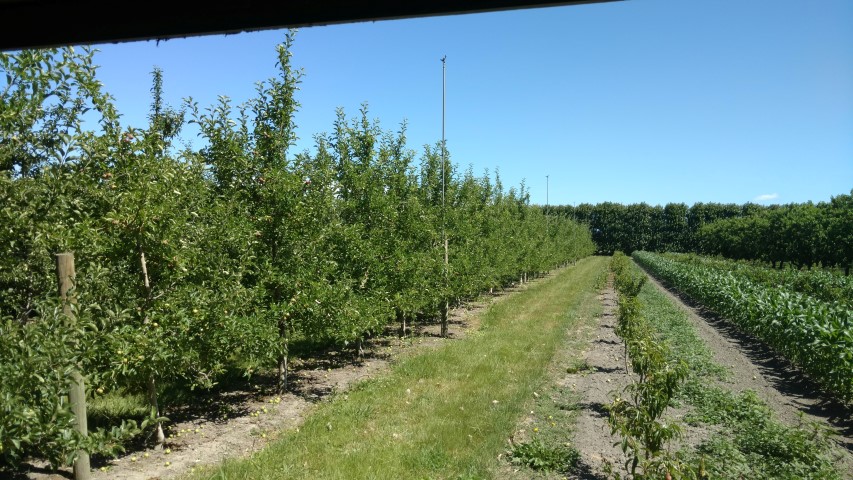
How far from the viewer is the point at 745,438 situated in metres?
5.43

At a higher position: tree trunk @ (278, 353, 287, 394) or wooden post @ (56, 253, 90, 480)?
wooden post @ (56, 253, 90, 480)

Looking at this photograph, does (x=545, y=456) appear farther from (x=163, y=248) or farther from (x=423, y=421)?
(x=163, y=248)

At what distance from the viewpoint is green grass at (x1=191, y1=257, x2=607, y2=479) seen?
510 cm

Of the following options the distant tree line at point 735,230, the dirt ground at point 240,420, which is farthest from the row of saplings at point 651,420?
the distant tree line at point 735,230

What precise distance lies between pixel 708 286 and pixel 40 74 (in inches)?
772

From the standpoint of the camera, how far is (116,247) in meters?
5.20

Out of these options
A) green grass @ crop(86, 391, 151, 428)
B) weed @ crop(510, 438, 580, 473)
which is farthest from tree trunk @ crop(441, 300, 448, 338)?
green grass @ crop(86, 391, 151, 428)

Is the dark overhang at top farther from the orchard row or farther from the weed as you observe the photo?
the weed

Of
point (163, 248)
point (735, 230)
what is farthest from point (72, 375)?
point (735, 230)

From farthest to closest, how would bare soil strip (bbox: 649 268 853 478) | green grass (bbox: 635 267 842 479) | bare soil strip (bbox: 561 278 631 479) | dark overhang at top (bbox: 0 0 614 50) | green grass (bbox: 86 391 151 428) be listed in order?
bare soil strip (bbox: 649 268 853 478) < green grass (bbox: 86 391 151 428) < bare soil strip (bbox: 561 278 631 479) < green grass (bbox: 635 267 842 479) < dark overhang at top (bbox: 0 0 614 50)

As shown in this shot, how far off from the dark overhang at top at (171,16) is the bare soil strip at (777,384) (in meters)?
5.98

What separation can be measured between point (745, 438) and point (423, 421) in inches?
157

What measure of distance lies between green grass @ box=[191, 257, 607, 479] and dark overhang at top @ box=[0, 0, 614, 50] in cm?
471

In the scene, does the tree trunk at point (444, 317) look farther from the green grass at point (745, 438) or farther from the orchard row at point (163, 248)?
the green grass at point (745, 438)
